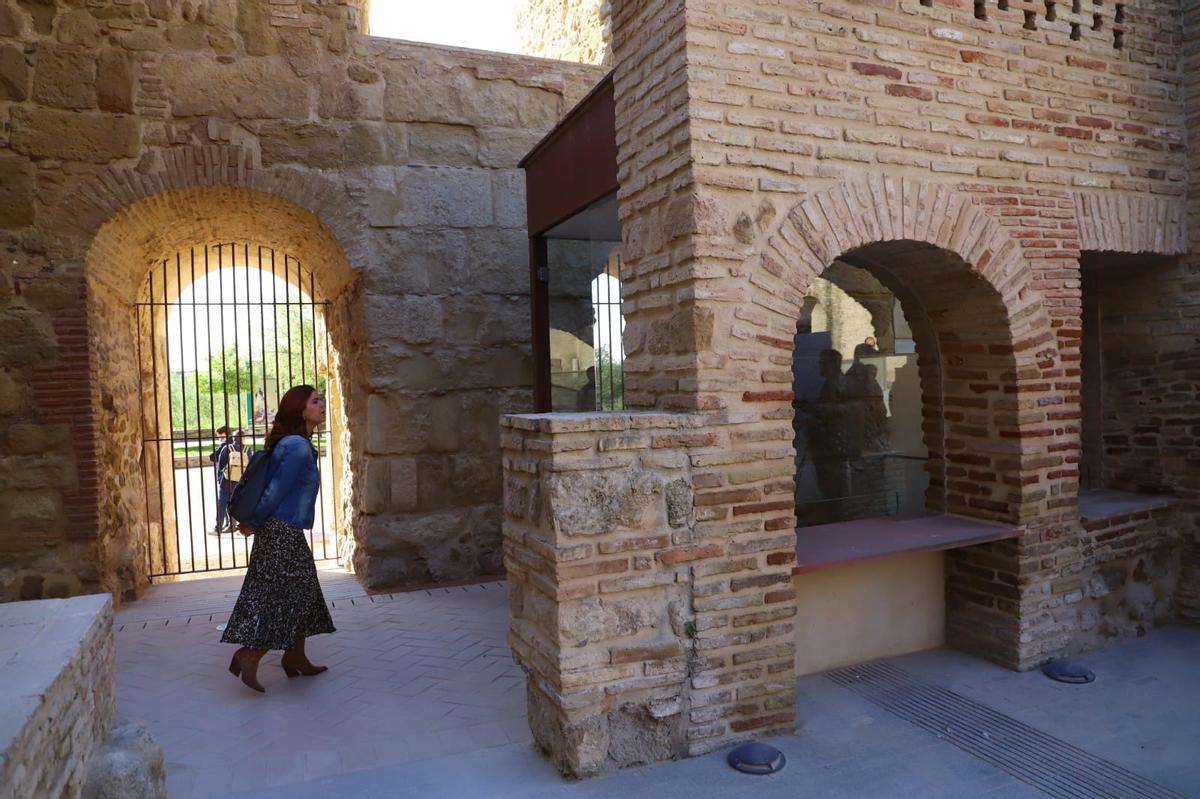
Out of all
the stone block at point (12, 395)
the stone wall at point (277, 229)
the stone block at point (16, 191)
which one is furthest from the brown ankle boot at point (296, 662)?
the stone block at point (16, 191)

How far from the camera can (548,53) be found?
31.5 ft

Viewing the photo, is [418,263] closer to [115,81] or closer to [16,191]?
[115,81]

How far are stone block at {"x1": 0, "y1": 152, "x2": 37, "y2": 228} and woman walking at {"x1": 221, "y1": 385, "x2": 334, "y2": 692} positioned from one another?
2614 mm

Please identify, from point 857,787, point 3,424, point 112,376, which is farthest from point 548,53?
point 857,787

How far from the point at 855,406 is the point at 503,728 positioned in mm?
2816

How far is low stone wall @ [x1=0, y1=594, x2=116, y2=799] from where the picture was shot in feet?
5.90

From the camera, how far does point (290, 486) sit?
4.01 metres

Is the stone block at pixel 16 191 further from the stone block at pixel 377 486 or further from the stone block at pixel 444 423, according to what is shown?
the stone block at pixel 444 423

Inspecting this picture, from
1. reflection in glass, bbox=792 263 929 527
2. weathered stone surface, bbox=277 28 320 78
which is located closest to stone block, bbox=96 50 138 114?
weathered stone surface, bbox=277 28 320 78

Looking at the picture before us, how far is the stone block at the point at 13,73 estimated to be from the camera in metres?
5.11

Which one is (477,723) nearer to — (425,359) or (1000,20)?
(425,359)

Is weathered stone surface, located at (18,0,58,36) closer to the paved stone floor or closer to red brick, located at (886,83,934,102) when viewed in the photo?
the paved stone floor

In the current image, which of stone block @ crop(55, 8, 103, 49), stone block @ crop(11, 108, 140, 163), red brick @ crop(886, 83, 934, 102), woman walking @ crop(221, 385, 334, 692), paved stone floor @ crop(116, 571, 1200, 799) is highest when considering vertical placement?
stone block @ crop(55, 8, 103, 49)

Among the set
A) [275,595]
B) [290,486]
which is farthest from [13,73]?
[275,595]
